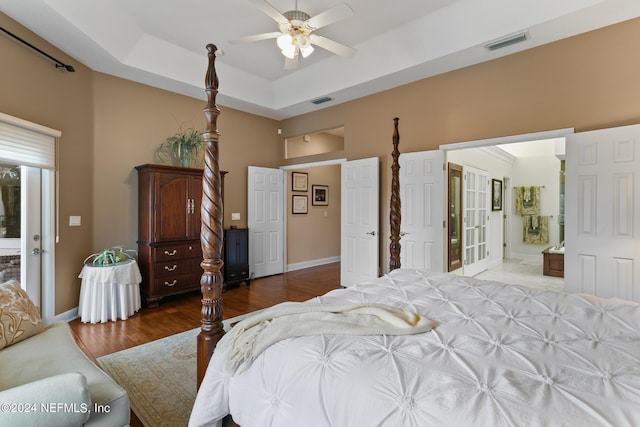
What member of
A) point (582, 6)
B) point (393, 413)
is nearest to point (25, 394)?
point (393, 413)

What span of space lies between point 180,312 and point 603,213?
4.55 metres

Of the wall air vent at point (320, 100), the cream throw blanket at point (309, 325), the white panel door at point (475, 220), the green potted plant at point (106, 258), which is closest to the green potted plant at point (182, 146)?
the green potted plant at point (106, 258)

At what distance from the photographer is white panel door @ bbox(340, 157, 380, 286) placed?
468 centimetres

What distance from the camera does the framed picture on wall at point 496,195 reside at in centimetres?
702

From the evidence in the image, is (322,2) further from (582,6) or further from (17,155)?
(17,155)

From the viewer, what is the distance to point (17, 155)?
2902 millimetres

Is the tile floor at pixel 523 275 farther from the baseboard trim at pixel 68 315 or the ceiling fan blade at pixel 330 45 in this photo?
the baseboard trim at pixel 68 315

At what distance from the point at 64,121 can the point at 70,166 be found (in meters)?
0.49

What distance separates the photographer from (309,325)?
1.49m

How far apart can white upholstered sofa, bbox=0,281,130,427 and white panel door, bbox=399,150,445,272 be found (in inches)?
139

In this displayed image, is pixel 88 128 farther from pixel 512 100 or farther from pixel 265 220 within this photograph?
pixel 512 100

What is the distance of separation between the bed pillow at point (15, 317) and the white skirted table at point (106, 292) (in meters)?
1.42

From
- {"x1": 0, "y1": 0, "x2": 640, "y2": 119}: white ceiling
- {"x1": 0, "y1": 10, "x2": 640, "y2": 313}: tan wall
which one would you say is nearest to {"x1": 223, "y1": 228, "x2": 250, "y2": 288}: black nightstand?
{"x1": 0, "y1": 10, "x2": 640, "y2": 313}: tan wall

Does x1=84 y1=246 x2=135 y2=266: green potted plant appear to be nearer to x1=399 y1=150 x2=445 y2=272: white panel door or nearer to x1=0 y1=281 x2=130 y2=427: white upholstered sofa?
x1=0 y1=281 x2=130 y2=427: white upholstered sofa
